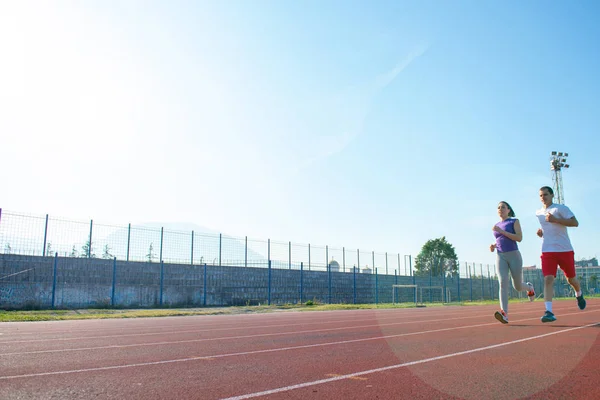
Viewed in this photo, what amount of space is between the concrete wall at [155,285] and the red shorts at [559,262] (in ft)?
60.4

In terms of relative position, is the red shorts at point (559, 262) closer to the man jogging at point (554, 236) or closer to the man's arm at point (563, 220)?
the man jogging at point (554, 236)

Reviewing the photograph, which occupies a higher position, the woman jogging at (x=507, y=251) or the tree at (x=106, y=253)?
the tree at (x=106, y=253)

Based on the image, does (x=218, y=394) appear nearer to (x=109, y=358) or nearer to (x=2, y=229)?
(x=109, y=358)

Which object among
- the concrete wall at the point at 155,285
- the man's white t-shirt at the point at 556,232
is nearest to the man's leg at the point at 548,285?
the man's white t-shirt at the point at 556,232

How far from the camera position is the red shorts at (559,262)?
7641 millimetres

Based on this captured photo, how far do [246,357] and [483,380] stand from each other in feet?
8.63

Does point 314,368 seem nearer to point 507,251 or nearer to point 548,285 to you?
point 507,251

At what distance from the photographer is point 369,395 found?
354cm

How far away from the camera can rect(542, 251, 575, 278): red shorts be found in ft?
25.1

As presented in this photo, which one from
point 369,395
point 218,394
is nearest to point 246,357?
point 218,394

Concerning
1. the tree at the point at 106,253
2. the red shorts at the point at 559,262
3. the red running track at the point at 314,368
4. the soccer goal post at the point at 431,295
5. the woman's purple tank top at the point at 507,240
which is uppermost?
the tree at the point at 106,253

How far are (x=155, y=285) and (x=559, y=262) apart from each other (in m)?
19.1

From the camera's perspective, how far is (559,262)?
773cm

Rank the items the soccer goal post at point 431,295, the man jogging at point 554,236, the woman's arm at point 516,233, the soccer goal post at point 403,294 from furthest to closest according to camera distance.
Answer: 1. the soccer goal post at point 431,295
2. the soccer goal post at point 403,294
3. the woman's arm at point 516,233
4. the man jogging at point 554,236
